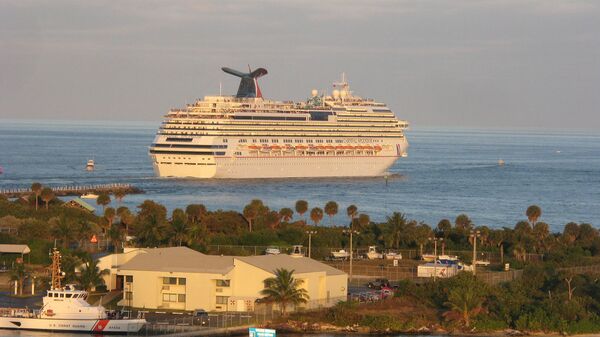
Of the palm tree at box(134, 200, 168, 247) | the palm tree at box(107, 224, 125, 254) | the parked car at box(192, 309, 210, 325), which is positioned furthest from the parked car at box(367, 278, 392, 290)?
the palm tree at box(107, 224, 125, 254)

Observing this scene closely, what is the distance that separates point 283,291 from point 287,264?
7.01 feet

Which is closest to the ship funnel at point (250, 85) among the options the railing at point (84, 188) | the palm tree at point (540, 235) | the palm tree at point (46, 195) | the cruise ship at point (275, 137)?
the cruise ship at point (275, 137)

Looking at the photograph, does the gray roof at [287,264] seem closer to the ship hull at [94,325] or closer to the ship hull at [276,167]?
the ship hull at [94,325]

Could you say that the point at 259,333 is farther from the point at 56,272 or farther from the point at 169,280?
the point at 169,280

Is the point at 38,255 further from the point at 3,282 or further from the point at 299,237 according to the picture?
the point at 299,237

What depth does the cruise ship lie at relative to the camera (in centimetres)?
9919

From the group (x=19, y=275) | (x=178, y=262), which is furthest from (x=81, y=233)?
(x=178, y=262)

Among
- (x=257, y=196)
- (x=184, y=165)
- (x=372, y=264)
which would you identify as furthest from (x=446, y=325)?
(x=184, y=165)

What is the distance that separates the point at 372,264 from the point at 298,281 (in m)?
10.7

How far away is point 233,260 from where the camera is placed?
120 ft

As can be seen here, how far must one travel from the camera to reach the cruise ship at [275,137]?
99.2 meters

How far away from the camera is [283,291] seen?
3481 cm

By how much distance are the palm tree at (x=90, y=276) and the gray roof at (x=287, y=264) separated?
13.0 ft

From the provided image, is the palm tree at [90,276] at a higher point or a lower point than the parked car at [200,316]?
higher
